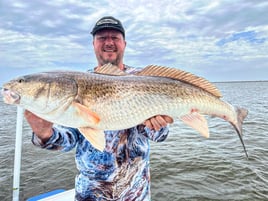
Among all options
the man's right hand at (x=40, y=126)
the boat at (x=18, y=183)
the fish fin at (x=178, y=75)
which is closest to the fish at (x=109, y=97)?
the fish fin at (x=178, y=75)

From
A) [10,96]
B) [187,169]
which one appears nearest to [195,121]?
[10,96]

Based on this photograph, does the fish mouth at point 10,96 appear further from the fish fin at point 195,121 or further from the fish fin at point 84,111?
the fish fin at point 195,121

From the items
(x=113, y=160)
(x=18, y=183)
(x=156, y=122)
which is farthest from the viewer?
(x=18, y=183)

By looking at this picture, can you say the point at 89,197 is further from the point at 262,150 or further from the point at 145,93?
the point at 262,150

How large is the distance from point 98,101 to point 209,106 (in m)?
1.25

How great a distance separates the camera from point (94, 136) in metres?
2.47

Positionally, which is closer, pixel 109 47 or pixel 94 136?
pixel 94 136

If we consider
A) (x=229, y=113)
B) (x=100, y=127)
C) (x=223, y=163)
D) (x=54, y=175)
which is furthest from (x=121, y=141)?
(x=223, y=163)

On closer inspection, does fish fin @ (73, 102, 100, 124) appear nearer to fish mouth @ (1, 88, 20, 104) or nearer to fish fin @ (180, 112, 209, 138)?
fish mouth @ (1, 88, 20, 104)

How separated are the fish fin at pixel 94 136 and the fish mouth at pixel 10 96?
1.98ft

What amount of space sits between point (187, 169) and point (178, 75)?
6727 mm

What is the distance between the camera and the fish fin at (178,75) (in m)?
2.77

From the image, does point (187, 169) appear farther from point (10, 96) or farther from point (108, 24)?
point (10, 96)

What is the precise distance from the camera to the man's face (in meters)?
3.27
